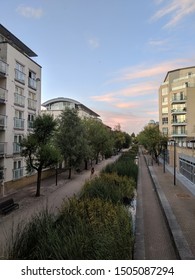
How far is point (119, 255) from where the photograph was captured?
6.38 metres

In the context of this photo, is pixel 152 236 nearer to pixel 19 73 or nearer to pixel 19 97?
pixel 19 97

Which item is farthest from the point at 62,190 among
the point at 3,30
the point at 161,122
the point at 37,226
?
the point at 161,122

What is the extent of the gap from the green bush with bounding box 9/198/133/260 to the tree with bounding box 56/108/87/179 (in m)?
24.9

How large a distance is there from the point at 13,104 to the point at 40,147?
21.3 feet

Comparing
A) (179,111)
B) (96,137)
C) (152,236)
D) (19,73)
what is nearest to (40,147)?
(19,73)

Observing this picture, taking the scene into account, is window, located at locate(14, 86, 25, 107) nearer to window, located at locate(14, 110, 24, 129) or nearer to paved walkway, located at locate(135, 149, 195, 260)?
window, located at locate(14, 110, 24, 129)

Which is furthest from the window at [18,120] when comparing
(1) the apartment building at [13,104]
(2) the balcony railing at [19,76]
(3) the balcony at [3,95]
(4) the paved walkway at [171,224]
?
(4) the paved walkway at [171,224]

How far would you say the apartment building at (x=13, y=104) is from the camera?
24562 millimetres

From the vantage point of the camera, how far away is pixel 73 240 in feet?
20.2

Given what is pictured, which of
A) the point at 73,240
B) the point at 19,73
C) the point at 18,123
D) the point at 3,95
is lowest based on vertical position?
the point at 73,240

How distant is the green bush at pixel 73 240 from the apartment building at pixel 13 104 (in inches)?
697

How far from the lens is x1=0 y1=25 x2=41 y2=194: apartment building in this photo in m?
24.6

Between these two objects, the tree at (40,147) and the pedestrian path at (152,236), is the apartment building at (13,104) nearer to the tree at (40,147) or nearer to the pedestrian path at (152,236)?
the tree at (40,147)

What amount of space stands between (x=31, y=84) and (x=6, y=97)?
19.7 ft
